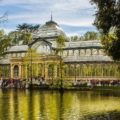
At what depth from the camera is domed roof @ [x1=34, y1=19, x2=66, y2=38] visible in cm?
12659

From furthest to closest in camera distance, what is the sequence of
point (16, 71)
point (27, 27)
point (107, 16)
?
point (27, 27) → point (16, 71) → point (107, 16)

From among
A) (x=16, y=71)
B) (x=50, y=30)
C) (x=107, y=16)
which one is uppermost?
(x=50, y=30)

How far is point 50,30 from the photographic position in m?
128

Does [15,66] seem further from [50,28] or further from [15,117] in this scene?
[15,117]

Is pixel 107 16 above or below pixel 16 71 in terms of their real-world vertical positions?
above

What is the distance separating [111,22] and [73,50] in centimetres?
9047

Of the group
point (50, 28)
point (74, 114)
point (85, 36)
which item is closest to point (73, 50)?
point (50, 28)

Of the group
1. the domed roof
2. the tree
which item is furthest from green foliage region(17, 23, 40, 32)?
the tree

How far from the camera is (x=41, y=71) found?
11731 centimetres

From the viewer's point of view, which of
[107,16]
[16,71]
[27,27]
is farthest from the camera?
[27,27]

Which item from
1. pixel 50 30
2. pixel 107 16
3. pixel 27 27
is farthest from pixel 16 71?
pixel 107 16

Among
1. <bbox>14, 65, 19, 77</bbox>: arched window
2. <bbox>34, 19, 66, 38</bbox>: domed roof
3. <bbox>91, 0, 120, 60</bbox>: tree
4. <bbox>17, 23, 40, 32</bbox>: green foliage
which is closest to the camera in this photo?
<bbox>91, 0, 120, 60</bbox>: tree

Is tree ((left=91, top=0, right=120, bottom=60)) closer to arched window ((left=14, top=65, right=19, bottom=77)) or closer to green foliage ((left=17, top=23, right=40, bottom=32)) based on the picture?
arched window ((left=14, top=65, right=19, bottom=77))

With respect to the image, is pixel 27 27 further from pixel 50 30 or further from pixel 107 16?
pixel 107 16
